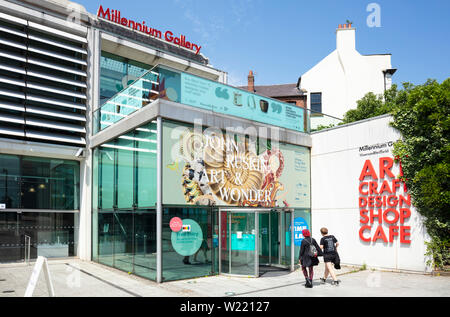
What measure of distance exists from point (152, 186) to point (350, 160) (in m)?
7.93

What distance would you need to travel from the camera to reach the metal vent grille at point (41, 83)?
14.9 m

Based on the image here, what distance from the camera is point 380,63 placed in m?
32.4

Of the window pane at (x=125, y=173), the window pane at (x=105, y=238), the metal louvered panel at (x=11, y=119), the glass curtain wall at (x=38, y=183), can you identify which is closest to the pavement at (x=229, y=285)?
the window pane at (x=105, y=238)

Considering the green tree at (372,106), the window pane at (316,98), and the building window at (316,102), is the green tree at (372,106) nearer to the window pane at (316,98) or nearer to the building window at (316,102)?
the building window at (316,102)

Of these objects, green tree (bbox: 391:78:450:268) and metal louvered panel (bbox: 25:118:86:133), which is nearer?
green tree (bbox: 391:78:450:268)

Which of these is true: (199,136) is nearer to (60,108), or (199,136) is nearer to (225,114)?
(225,114)

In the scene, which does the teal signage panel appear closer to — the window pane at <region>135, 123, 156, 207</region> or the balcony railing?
the window pane at <region>135, 123, 156, 207</region>

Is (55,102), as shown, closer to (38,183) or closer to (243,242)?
(38,183)

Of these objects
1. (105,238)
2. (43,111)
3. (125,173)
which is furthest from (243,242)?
(43,111)

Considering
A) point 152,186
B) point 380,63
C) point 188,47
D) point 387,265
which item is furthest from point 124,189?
point 380,63

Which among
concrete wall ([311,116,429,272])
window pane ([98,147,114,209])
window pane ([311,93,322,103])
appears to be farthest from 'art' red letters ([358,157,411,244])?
window pane ([311,93,322,103])

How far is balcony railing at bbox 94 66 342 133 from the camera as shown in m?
12.0

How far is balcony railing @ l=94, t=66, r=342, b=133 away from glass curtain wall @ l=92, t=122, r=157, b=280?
3.30ft
